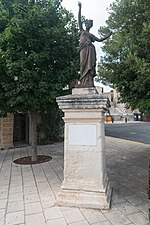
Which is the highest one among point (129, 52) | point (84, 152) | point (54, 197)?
point (129, 52)

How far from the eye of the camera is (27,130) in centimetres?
1126

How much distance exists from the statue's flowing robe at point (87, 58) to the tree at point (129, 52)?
3.56 feet

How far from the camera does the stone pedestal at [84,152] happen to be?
11.9 ft

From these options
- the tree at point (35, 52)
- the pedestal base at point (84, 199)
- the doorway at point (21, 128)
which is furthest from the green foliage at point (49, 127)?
the pedestal base at point (84, 199)

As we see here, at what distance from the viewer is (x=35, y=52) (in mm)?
5684

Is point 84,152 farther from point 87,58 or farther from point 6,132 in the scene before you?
point 6,132

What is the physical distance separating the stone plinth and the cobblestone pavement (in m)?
3.07

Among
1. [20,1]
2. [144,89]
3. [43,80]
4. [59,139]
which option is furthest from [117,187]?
[59,139]

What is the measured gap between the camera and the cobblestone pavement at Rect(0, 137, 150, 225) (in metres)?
3.16

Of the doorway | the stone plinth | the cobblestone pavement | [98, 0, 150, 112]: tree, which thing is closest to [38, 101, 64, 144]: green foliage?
the doorway

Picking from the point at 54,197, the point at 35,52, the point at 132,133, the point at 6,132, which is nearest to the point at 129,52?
the point at 35,52

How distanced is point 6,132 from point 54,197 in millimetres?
6657

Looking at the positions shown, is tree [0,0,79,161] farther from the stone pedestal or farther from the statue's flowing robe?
the stone pedestal

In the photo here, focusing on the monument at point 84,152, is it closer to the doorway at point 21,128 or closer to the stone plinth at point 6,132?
the stone plinth at point 6,132
